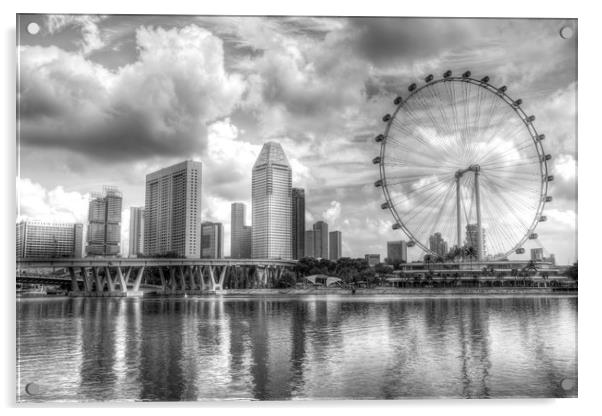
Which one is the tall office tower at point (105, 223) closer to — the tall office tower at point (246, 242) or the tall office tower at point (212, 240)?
the tall office tower at point (212, 240)

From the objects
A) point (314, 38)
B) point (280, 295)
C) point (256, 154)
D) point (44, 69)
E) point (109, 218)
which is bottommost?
point (280, 295)

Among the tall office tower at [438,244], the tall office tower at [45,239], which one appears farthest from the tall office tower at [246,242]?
the tall office tower at [438,244]

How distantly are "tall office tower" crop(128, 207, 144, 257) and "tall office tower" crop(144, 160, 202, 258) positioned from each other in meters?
0.20

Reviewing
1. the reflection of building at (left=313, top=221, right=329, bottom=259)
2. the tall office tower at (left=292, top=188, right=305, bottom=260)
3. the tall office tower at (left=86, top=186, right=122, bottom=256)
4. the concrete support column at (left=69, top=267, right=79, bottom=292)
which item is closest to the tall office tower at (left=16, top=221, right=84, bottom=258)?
the tall office tower at (left=86, top=186, right=122, bottom=256)

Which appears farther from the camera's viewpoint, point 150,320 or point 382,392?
point 150,320

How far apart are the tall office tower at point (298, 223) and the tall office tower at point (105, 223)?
14.3 feet

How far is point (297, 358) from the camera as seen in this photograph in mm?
9766

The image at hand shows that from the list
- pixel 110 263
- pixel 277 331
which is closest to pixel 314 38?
pixel 277 331

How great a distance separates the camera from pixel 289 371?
8938 millimetres

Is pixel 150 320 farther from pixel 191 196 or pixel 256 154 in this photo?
pixel 191 196

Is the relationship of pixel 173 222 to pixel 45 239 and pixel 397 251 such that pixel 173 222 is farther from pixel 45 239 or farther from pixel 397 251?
pixel 45 239

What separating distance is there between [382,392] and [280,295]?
20425mm

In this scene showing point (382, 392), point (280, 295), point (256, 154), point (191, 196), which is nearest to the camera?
point (382, 392)

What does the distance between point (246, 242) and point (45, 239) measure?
427 inches
